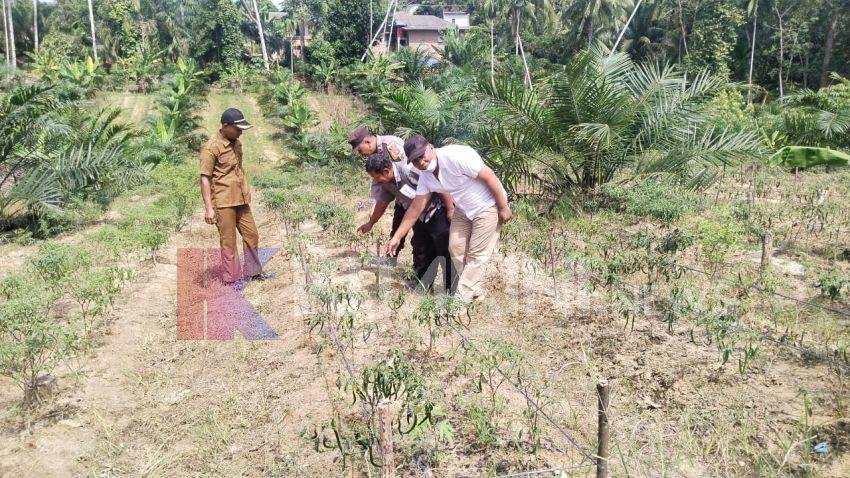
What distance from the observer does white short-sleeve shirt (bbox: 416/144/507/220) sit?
394 centimetres

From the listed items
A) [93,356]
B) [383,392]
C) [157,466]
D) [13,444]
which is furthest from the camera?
[93,356]

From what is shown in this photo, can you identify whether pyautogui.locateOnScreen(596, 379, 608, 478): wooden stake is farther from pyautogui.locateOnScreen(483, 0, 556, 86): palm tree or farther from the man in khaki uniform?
pyautogui.locateOnScreen(483, 0, 556, 86): palm tree

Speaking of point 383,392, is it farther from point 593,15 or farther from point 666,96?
point 593,15

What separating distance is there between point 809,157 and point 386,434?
15.8ft

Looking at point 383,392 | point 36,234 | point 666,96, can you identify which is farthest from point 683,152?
point 36,234

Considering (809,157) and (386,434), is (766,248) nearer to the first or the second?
(809,157)

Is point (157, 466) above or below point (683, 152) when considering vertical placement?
below

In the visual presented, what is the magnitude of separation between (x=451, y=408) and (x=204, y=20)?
105 feet

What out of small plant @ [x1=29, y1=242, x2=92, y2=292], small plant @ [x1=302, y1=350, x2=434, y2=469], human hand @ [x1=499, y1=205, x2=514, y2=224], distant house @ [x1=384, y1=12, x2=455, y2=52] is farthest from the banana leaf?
distant house @ [x1=384, y1=12, x2=455, y2=52]

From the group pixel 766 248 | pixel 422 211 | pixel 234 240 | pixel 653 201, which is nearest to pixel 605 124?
pixel 653 201

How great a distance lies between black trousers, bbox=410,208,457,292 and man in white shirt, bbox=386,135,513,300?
0.86ft

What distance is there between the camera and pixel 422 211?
4.36 m

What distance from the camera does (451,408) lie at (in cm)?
318

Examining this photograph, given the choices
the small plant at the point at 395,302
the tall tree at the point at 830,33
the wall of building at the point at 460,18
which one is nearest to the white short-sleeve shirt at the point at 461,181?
the small plant at the point at 395,302
